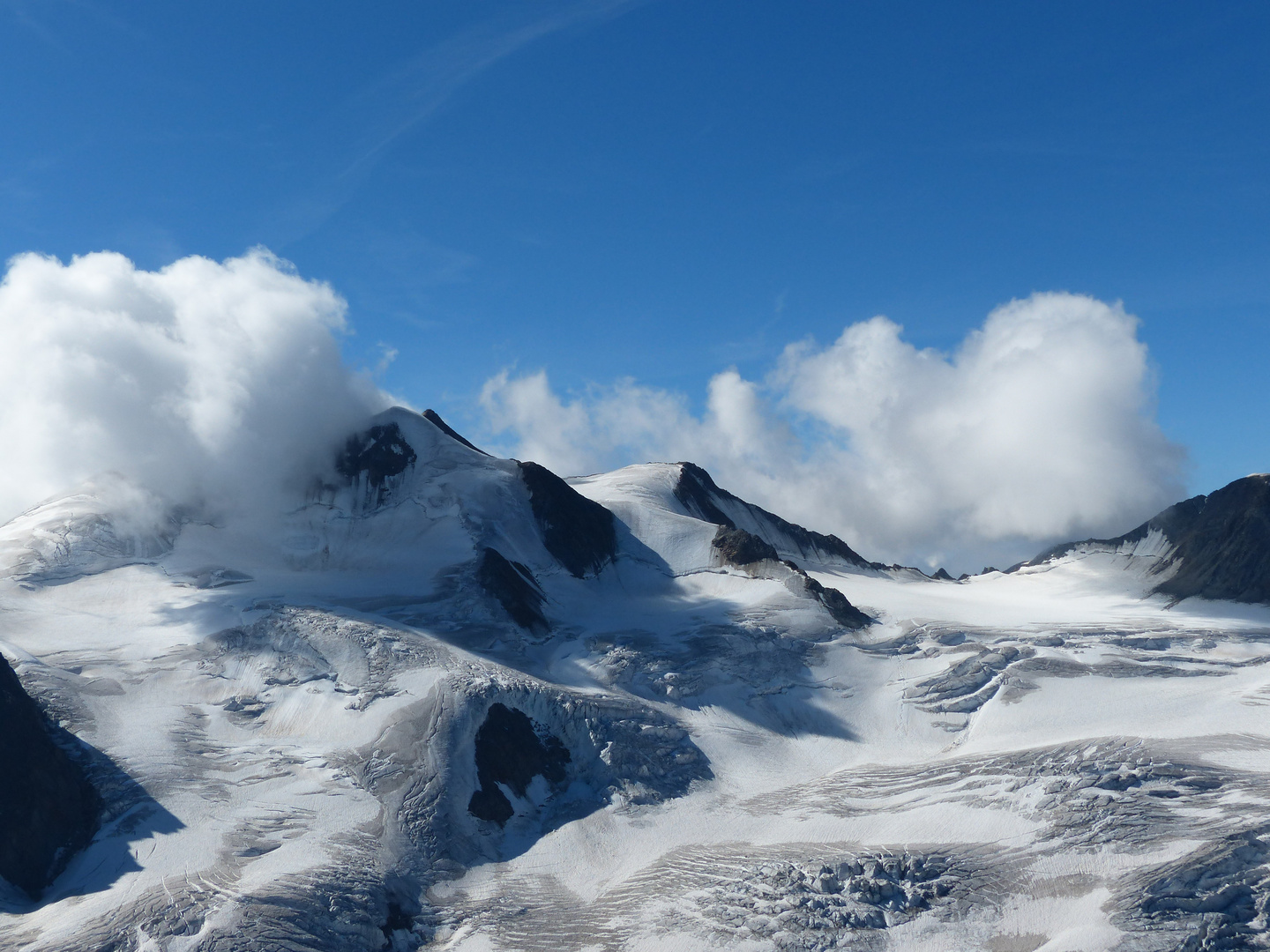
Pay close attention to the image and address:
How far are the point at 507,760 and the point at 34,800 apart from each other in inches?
1173

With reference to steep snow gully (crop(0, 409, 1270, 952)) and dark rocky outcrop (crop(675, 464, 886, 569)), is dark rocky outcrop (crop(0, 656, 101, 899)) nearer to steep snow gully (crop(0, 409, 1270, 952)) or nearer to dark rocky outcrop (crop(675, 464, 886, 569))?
steep snow gully (crop(0, 409, 1270, 952))

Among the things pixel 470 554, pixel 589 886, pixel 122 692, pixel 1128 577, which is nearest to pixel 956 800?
pixel 589 886

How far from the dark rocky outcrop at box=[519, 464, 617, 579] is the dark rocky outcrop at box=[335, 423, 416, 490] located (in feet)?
47.5

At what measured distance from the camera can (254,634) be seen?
8619cm

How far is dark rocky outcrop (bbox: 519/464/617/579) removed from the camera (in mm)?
117125

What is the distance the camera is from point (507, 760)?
7462 cm

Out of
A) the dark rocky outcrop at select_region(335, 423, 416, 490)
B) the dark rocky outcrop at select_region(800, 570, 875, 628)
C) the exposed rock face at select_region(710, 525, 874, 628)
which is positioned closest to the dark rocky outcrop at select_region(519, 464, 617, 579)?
the exposed rock face at select_region(710, 525, 874, 628)

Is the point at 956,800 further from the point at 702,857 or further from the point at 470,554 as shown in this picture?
the point at 470,554

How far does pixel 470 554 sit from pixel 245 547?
81.4ft

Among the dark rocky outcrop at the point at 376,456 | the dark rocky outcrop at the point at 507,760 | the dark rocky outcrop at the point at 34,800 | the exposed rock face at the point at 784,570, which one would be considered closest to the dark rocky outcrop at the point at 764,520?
the exposed rock face at the point at 784,570

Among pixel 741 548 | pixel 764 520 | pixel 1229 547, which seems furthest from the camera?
pixel 764 520

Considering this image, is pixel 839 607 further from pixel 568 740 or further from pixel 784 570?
pixel 568 740

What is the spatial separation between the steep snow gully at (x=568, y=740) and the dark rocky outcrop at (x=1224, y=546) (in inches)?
26.4

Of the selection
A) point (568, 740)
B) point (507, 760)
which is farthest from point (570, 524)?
point (507, 760)
